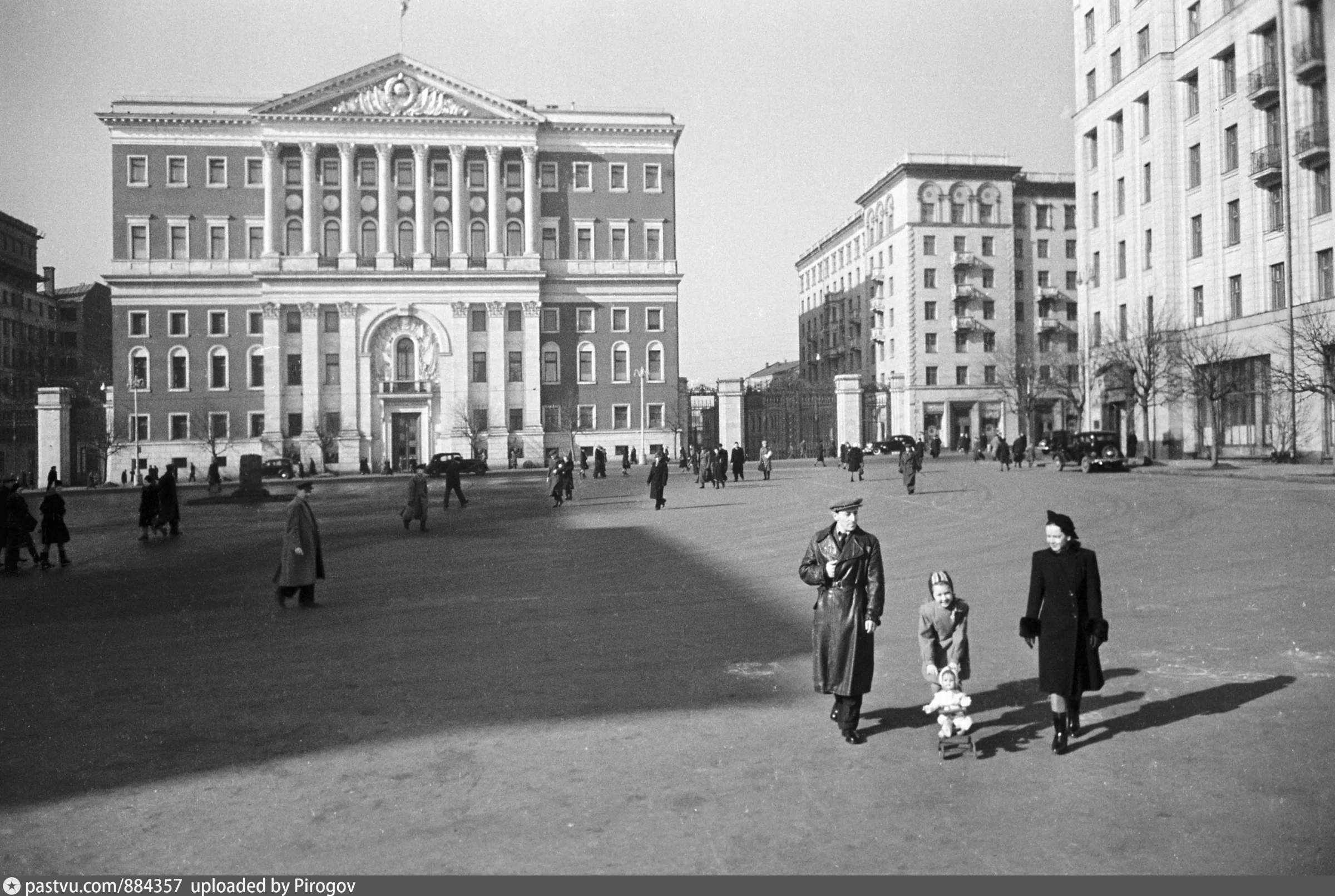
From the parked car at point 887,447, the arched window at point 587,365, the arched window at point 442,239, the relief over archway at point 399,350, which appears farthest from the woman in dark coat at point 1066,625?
the arched window at point 442,239

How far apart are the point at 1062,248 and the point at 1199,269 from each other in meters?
41.6

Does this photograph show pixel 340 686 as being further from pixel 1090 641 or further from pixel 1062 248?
pixel 1062 248

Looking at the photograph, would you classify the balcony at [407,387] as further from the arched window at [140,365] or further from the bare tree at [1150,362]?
the bare tree at [1150,362]

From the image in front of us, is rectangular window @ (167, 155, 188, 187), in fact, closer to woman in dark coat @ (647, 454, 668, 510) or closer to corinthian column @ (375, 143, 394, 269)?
corinthian column @ (375, 143, 394, 269)

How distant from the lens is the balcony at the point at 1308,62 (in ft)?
123

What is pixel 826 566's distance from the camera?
22.5ft

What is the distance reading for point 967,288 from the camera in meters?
82.3

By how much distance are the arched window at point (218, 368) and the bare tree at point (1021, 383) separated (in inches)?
2015

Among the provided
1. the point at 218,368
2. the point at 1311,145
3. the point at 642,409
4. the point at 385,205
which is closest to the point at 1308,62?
the point at 1311,145

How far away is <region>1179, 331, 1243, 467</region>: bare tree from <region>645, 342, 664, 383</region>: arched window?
37.0 m

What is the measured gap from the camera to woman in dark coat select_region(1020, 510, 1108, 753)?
6418 millimetres

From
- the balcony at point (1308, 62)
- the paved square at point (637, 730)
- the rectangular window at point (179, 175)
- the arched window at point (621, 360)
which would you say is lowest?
the paved square at point (637, 730)

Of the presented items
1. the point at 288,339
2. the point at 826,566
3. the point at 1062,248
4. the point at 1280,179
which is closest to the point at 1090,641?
the point at 826,566
